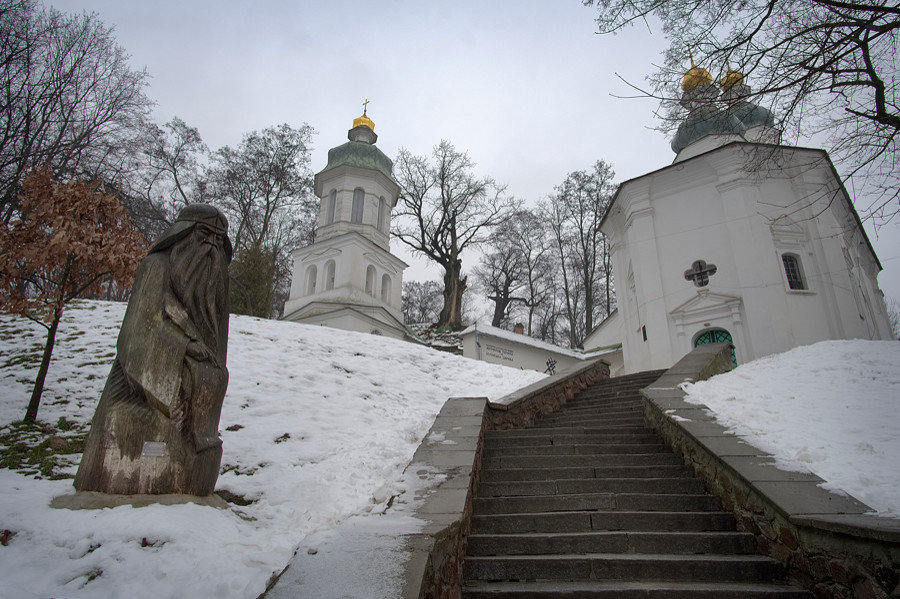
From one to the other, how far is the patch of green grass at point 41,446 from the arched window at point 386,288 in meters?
21.6

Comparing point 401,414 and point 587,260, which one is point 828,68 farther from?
point 587,260

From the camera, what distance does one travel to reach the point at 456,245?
3616 cm

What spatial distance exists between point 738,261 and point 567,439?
41.6ft

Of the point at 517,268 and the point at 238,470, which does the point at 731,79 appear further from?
the point at 517,268

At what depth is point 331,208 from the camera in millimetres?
27672

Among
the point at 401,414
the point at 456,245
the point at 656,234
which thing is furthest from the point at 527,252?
the point at 401,414

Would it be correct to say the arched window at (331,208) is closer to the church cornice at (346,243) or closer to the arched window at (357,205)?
the arched window at (357,205)

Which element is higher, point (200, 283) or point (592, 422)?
point (200, 283)

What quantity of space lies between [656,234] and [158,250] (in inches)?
688

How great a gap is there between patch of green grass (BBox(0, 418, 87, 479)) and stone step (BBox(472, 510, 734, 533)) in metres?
3.93

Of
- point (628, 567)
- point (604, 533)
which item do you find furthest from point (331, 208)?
point (628, 567)

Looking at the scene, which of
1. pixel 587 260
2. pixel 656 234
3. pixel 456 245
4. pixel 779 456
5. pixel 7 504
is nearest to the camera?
pixel 7 504

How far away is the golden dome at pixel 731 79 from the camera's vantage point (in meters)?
6.19

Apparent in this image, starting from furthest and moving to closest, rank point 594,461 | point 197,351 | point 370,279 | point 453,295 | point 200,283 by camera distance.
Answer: point 453,295, point 370,279, point 594,461, point 200,283, point 197,351
